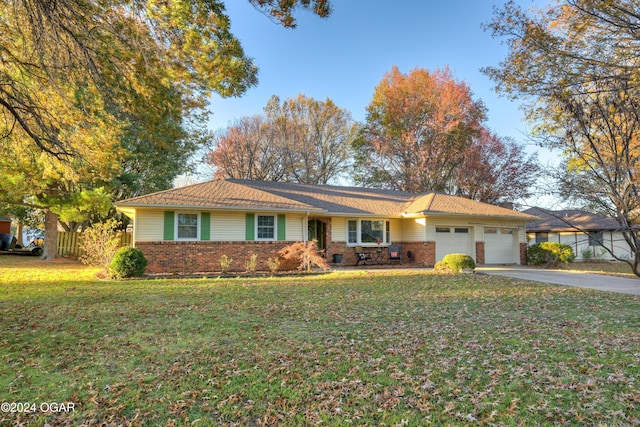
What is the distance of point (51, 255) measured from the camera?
19.1 m

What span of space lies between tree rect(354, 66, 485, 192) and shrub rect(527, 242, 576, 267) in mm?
10635

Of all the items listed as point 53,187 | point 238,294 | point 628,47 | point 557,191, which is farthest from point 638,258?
point 53,187

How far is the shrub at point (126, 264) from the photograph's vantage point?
11430 millimetres

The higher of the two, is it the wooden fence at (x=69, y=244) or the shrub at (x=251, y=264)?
the wooden fence at (x=69, y=244)

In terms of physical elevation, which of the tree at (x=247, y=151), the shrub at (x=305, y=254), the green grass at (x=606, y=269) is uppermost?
the tree at (x=247, y=151)

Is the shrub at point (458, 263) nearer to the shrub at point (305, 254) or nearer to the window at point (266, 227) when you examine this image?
the shrub at point (305, 254)

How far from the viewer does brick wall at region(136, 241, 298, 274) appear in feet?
43.6

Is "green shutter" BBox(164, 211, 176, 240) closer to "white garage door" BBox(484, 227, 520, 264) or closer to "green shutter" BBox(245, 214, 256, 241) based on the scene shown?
"green shutter" BBox(245, 214, 256, 241)

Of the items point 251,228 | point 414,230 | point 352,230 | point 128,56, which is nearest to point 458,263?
point 414,230

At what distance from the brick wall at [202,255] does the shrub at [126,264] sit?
4.73 ft

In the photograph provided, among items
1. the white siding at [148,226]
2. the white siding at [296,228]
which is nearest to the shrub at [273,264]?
the white siding at [296,228]

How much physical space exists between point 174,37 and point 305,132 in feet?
76.6

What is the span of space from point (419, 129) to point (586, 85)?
21267 mm

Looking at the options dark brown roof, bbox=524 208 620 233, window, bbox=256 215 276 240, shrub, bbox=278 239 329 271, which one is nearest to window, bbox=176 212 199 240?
window, bbox=256 215 276 240
